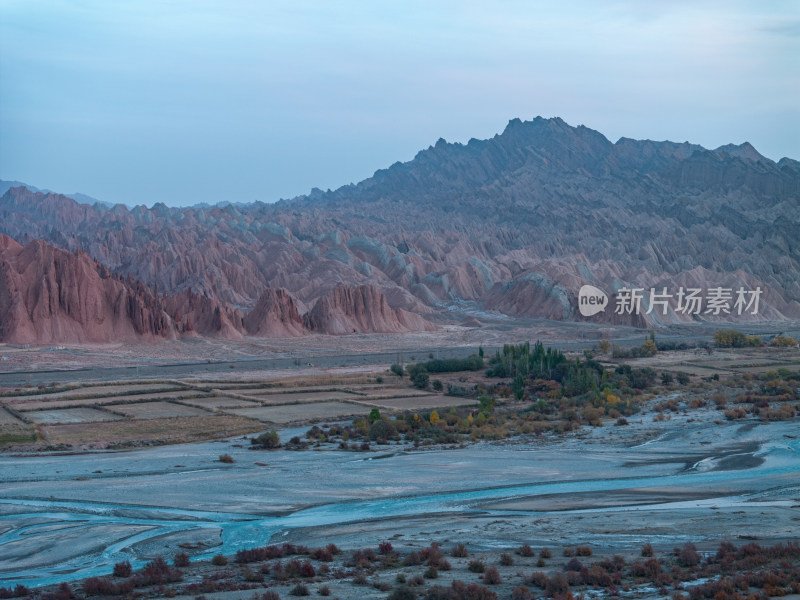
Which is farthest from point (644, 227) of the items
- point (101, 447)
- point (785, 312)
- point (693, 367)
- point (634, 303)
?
point (101, 447)

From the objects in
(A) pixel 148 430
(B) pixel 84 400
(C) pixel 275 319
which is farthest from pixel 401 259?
(A) pixel 148 430

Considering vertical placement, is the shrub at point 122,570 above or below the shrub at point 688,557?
below

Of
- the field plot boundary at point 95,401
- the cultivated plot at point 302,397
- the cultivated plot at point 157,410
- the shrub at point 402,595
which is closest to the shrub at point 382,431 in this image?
the cultivated plot at point 157,410

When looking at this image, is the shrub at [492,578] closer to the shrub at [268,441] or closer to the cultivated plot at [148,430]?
the shrub at [268,441]

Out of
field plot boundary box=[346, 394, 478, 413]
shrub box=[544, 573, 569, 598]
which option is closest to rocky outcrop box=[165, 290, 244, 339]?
field plot boundary box=[346, 394, 478, 413]

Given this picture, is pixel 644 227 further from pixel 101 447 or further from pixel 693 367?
pixel 101 447

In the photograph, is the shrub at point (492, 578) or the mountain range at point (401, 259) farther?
the mountain range at point (401, 259)
